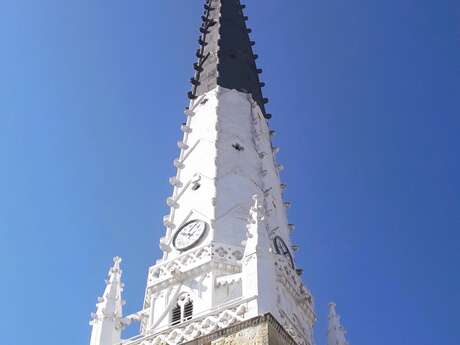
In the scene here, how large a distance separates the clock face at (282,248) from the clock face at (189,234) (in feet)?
8.29

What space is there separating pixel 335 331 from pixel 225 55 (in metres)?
15.8

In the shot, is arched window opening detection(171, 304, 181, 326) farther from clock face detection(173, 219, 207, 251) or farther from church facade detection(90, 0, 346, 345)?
clock face detection(173, 219, 207, 251)

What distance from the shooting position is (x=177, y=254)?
30.9 metres

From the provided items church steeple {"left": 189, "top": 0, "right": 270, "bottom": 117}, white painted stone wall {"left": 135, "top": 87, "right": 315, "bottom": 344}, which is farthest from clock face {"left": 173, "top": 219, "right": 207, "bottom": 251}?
church steeple {"left": 189, "top": 0, "right": 270, "bottom": 117}

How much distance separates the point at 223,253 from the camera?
97.4 ft

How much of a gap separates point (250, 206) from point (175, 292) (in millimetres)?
4454

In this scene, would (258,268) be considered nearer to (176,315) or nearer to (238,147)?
(176,315)

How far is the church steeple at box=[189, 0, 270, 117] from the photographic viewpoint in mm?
40125

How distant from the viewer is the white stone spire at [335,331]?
30.3 m

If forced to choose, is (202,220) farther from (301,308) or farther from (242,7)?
(242,7)

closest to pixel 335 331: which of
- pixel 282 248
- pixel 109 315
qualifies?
pixel 282 248

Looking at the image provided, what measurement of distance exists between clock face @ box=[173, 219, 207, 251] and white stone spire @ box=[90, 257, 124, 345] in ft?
7.48

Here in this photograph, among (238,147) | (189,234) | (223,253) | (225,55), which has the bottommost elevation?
(223,253)

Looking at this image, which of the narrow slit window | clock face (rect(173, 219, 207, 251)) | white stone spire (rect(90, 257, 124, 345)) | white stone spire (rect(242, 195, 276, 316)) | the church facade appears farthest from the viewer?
the narrow slit window
